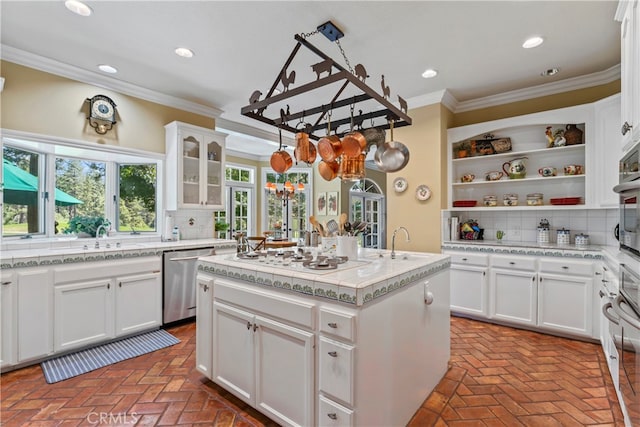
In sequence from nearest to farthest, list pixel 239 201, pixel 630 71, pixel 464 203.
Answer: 1. pixel 630 71
2. pixel 464 203
3. pixel 239 201

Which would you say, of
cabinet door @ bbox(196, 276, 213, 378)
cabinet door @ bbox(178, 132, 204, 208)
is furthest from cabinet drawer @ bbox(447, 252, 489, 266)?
cabinet door @ bbox(178, 132, 204, 208)

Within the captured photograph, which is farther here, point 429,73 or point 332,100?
point 429,73

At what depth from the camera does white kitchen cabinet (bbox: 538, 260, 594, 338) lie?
292 cm

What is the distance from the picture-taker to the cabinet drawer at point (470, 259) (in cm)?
345

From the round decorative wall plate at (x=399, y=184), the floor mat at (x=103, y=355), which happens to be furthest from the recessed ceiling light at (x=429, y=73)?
Result: the floor mat at (x=103, y=355)

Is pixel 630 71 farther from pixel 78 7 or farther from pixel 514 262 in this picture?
pixel 78 7

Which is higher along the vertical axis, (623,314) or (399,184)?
(399,184)

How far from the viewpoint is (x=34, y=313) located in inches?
99.0

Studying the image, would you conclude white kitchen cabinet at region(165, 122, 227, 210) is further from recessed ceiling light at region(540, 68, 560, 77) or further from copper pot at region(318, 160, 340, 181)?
recessed ceiling light at region(540, 68, 560, 77)

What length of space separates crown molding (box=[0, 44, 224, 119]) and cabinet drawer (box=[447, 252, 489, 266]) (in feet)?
12.2

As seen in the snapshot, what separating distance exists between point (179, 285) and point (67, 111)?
2102mm

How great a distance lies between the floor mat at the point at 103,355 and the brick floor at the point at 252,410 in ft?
0.25

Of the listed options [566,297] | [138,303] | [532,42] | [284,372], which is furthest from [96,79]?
[566,297]

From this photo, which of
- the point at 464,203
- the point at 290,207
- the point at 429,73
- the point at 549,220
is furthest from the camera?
the point at 290,207
